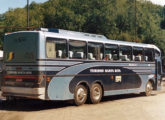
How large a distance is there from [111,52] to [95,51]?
55.7 inches

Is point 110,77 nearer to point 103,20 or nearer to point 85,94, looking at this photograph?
point 85,94

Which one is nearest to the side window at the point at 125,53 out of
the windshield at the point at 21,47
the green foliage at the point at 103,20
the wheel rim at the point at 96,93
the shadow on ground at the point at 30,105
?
the wheel rim at the point at 96,93

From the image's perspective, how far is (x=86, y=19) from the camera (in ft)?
235

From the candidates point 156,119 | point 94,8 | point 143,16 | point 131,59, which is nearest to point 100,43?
point 131,59

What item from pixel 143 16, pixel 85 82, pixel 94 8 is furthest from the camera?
pixel 94 8

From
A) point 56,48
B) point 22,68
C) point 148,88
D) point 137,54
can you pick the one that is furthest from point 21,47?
point 148,88

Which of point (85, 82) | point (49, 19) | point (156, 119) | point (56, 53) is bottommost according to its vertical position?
point (156, 119)

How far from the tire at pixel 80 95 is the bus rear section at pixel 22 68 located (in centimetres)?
219

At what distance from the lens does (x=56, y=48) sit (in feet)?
44.3

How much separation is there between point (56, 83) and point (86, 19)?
59113mm

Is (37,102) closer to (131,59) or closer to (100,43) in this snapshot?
(100,43)

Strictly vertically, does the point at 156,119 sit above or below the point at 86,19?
below

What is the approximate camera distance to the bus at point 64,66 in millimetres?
12797

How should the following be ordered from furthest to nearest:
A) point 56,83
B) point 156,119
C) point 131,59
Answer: point 131,59 < point 56,83 < point 156,119
